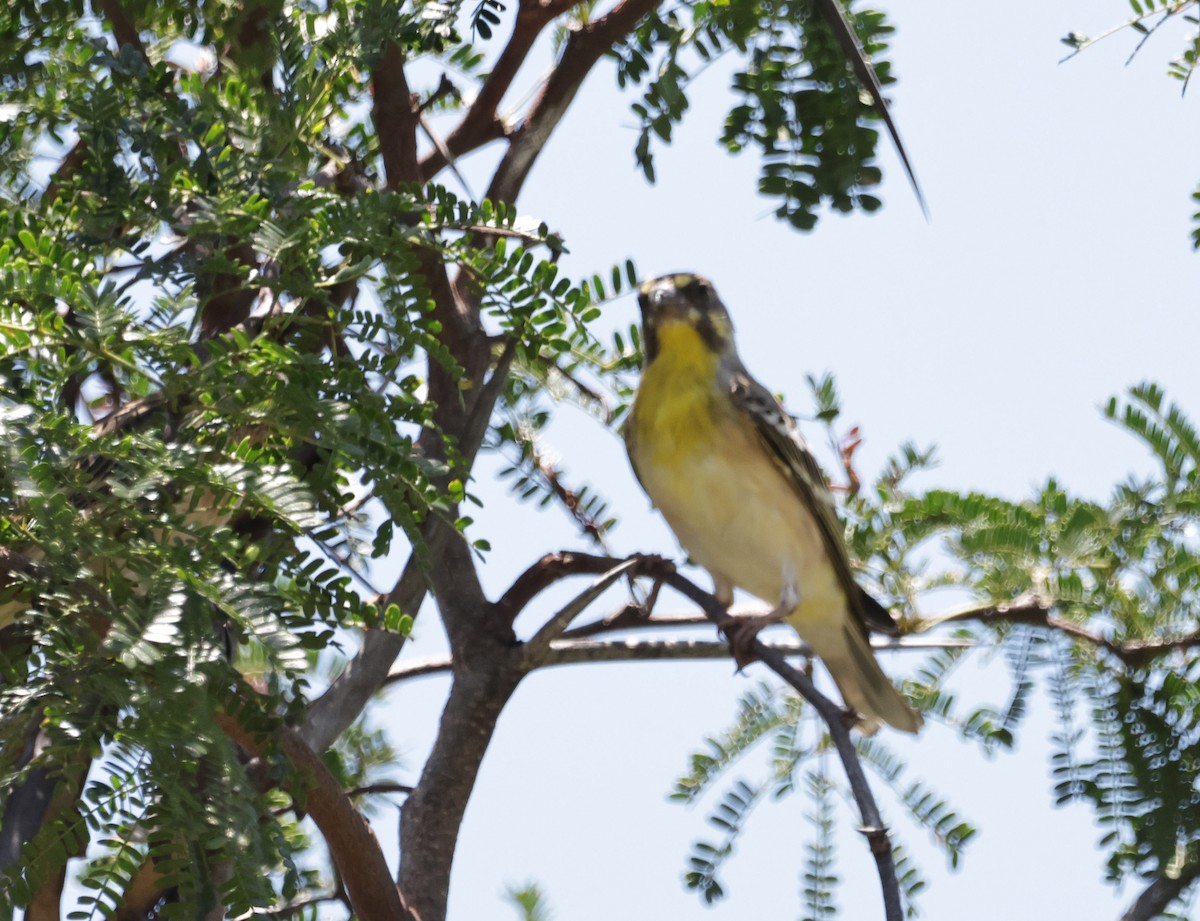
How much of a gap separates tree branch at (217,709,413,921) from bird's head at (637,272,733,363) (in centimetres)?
201

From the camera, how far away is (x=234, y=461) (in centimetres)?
219

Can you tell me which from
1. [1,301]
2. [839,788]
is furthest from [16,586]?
[839,788]

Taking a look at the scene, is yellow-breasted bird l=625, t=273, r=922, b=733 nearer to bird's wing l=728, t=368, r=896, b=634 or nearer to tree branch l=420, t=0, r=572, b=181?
bird's wing l=728, t=368, r=896, b=634

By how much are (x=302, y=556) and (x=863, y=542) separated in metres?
1.84

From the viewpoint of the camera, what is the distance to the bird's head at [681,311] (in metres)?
4.38

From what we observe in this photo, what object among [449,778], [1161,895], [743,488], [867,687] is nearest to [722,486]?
[743,488]

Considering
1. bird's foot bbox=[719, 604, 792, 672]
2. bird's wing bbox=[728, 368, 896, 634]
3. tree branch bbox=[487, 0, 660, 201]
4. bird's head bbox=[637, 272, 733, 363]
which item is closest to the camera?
bird's foot bbox=[719, 604, 792, 672]

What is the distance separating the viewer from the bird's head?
14.4 ft

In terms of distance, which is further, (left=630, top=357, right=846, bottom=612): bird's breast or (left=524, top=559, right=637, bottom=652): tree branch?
(left=630, top=357, right=846, bottom=612): bird's breast

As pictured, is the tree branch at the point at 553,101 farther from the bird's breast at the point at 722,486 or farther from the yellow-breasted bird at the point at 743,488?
the bird's breast at the point at 722,486

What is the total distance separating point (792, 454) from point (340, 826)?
2008mm

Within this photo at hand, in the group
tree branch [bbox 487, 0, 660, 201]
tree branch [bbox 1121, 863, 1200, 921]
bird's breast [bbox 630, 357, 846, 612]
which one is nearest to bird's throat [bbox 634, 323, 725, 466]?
bird's breast [bbox 630, 357, 846, 612]

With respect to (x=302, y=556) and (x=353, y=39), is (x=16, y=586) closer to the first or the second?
(x=302, y=556)

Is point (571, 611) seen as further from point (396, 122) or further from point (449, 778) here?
point (396, 122)
